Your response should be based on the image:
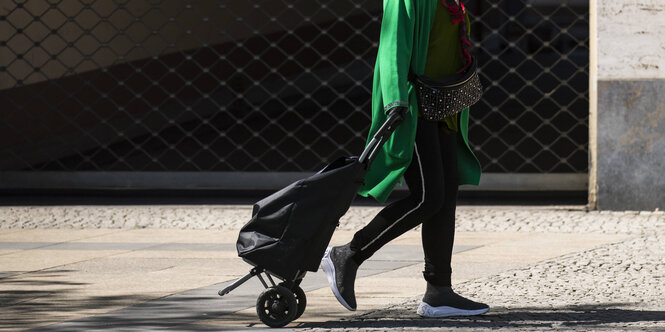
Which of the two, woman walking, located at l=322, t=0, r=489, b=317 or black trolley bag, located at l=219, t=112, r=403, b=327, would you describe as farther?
woman walking, located at l=322, t=0, r=489, b=317

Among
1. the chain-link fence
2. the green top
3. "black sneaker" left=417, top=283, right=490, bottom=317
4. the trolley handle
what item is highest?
the chain-link fence

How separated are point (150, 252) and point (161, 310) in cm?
203

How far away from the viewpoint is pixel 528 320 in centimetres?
521

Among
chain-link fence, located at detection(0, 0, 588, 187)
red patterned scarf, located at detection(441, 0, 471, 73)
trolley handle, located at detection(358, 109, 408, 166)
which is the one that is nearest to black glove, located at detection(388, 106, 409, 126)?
trolley handle, located at detection(358, 109, 408, 166)

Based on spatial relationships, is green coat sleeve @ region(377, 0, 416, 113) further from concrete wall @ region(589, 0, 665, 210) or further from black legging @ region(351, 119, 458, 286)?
concrete wall @ region(589, 0, 665, 210)

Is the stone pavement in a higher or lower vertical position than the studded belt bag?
lower

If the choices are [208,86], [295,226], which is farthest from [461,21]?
[208,86]

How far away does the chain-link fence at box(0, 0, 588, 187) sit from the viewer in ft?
36.2

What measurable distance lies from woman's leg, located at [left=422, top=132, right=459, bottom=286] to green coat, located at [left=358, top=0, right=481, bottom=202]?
247 millimetres

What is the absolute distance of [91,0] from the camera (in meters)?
10.9

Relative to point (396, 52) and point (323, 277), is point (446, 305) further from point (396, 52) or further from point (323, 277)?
point (323, 277)

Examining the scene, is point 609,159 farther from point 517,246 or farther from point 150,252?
point 150,252

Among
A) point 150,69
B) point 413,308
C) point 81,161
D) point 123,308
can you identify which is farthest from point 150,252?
point 150,69

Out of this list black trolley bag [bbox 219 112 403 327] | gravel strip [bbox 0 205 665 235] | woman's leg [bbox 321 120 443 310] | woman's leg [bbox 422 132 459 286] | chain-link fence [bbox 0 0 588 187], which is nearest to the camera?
black trolley bag [bbox 219 112 403 327]
